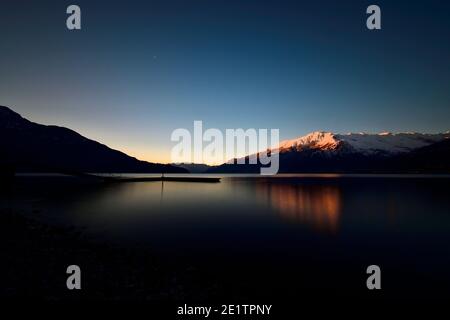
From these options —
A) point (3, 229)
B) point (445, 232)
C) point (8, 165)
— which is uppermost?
point (8, 165)

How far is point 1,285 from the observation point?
12.7 meters

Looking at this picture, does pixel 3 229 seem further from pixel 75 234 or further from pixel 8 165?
pixel 8 165

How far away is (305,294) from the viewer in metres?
15.3

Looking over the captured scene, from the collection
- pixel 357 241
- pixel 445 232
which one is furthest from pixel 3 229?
pixel 445 232

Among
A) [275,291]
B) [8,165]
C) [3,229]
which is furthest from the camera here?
[8,165]

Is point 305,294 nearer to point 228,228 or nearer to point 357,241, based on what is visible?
point 357,241

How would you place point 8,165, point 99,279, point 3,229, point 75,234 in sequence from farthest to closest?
point 8,165
point 75,234
point 3,229
point 99,279
